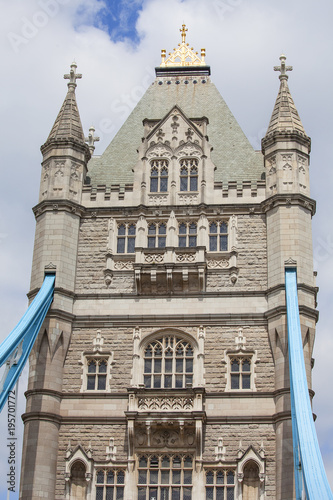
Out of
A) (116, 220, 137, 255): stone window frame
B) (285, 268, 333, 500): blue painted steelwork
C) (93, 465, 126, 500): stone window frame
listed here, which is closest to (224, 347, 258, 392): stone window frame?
(285, 268, 333, 500): blue painted steelwork

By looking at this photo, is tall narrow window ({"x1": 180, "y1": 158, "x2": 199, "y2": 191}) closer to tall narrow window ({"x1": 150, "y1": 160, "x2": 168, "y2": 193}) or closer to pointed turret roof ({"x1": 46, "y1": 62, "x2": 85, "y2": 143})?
tall narrow window ({"x1": 150, "y1": 160, "x2": 168, "y2": 193})

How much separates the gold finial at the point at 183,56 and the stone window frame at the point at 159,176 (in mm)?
7689


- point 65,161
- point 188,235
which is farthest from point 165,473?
point 65,161

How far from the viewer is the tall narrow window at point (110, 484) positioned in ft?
90.7

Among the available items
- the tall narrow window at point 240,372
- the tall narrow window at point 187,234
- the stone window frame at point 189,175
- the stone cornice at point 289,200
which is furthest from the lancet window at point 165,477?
the stone window frame at point 189,175

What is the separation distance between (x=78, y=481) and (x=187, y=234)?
924cm

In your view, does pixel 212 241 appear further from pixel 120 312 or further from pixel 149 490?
pixel 149 490

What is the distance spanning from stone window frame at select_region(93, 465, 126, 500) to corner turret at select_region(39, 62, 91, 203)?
9778mm

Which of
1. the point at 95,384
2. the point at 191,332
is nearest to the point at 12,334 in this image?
the point at 95,384

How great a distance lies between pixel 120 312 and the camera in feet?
99.8

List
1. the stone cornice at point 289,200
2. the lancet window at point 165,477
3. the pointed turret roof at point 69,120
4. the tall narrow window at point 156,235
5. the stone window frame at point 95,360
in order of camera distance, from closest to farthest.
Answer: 1. the lancet window at point 165,477
2. the stone window frame at point 95,360
3. the stone cornice at point 289,200
4. the tall narrow window at point 156,235
5. the pointed turret roof at point 69,120

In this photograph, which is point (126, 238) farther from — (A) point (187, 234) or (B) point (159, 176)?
A: (B) point (159, 176)

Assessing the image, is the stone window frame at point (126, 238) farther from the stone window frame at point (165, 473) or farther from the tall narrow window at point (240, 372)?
the stone window frame at point (165, 473)

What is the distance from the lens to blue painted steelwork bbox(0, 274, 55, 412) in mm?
26172
